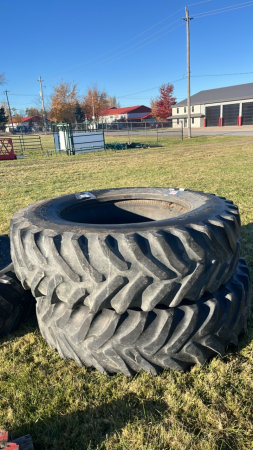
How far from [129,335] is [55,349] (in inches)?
29.7

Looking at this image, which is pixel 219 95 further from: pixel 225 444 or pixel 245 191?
pixel 225 444

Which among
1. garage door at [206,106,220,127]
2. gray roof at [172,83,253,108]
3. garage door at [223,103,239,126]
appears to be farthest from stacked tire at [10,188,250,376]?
garage door at [206,106,220,127]

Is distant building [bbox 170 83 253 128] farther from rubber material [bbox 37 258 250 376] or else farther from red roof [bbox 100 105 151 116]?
rubber material [bbox 37 258 250 376]

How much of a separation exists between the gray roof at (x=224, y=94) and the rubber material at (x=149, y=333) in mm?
47460

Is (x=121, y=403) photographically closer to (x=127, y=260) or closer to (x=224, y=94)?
(x=127, y=260)

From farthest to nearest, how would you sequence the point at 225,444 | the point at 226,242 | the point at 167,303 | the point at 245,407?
the point at 226,242, the point at 167,303, the point at 245,407, the point at 225,444

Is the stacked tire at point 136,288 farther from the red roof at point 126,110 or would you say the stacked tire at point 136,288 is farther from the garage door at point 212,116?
the red roof at point 126,110

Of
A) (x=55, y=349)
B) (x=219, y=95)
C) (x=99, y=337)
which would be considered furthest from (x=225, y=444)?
(x=219, y=95)

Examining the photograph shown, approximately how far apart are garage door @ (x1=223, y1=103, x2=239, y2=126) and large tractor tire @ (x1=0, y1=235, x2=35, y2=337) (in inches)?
1934

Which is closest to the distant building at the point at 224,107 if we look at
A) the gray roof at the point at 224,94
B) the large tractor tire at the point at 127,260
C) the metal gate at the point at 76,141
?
the gray roof at the point at 224,94

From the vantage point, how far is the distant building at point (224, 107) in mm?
44562

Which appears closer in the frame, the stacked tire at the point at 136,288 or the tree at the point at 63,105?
the stacked tire at the point at 136,288

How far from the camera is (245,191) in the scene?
6.69 meters

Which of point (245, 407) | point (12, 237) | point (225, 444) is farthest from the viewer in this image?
point (12, 237)
